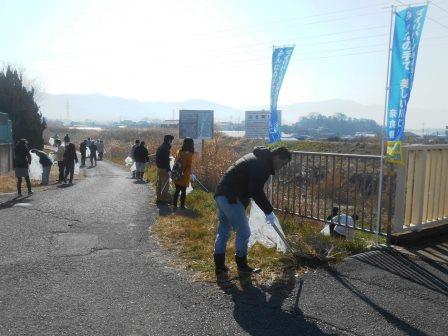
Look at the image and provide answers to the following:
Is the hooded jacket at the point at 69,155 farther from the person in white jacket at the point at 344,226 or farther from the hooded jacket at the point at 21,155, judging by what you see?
the person in white jacket at the point at 344,226

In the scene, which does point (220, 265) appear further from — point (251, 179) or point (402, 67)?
point (402, 67)

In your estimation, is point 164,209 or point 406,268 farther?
point 164,209

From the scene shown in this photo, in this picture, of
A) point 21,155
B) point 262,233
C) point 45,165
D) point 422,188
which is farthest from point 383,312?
point 45,165

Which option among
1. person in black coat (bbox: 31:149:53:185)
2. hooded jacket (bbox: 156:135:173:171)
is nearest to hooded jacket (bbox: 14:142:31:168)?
person in black coat (bbox: 31:149:53:185)

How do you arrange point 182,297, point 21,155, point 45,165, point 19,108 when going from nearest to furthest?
1. point 182,297
2. point 21,155
3. point 45,165
4. point 19,108

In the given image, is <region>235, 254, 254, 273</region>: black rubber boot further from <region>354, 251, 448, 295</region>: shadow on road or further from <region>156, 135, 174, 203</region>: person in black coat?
<region>156, 135, 174, 203</region>: person in black coat

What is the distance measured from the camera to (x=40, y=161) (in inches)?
634

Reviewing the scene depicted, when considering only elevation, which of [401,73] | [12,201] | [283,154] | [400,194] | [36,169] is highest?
[401,73]

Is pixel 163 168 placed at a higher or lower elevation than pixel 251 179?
lower

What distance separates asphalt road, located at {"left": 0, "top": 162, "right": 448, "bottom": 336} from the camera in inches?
156

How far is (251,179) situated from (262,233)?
5.65 ft

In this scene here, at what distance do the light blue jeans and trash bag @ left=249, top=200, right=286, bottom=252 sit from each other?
3.11 feet

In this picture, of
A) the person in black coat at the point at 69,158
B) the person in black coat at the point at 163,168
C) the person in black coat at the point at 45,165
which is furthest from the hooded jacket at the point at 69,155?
the person in black coat at the point at 163,168

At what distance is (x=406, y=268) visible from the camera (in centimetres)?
538
